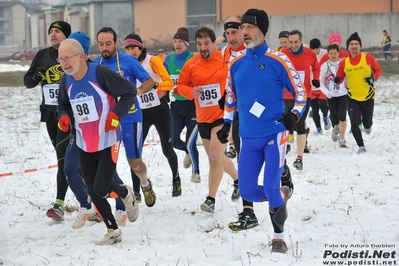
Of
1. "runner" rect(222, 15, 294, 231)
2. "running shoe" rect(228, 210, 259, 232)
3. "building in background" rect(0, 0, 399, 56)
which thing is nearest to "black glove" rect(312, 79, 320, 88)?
"runner" rect(222, 15, 294, 231)

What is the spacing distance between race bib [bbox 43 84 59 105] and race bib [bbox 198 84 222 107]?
5.36 feet

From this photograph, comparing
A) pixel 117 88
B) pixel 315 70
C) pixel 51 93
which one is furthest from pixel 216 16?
pixel 117 88

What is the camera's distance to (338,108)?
12.7 m

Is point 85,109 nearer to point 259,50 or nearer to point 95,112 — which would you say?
point 95,112

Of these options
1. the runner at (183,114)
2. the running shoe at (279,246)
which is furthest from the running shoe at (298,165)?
the running shoe at (279,246)

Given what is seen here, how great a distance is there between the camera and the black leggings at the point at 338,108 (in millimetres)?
12284

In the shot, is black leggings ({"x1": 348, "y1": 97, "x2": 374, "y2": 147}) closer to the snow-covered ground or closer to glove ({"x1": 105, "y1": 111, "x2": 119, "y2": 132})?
the snow-covered ground

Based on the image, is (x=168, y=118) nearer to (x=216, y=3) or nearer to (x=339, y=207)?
(x=339, y=207)

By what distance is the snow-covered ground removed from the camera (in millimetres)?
5836

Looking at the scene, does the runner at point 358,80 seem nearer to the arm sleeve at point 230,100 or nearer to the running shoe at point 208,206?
the running shoe at point 208,206

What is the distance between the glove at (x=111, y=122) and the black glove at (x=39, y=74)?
1671 mm

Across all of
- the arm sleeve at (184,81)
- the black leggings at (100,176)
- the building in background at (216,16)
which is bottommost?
the black leggings at (100,176)

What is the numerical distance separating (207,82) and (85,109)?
6.43ft

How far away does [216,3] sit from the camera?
170 feet
